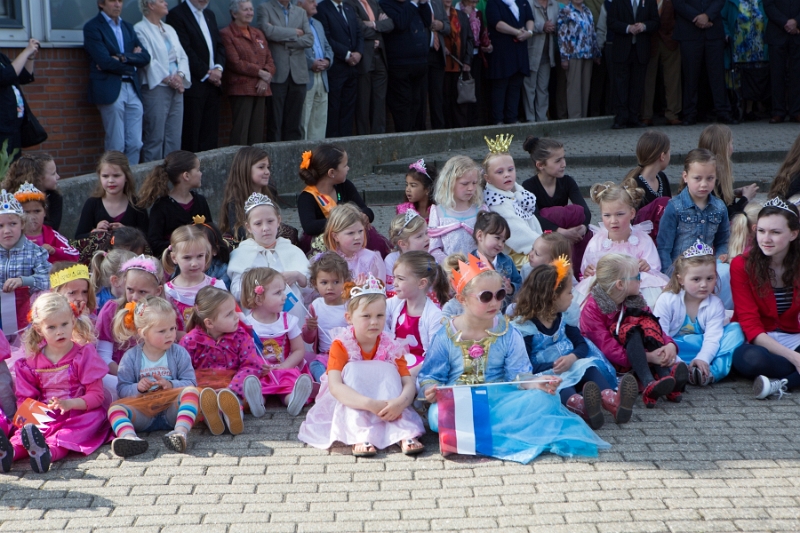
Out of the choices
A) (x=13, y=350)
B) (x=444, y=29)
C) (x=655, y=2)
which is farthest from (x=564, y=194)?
(x=655, y=2)

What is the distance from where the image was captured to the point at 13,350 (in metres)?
5.79

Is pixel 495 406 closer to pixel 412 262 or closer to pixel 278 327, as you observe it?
pixel 412 262

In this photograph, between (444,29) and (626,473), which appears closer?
(626,473)

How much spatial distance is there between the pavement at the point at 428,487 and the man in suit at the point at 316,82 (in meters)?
7.37

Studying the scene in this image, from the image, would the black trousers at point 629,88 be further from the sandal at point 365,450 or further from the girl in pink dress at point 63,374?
the girl in pink dress at point 63,374

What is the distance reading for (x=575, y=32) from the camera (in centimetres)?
1513

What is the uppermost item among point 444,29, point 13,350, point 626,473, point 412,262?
point 444,29

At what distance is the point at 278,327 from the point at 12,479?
73.9 inches

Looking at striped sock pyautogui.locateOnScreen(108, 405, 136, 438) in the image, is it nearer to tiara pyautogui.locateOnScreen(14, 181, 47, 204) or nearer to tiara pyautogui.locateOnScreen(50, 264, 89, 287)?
tiara pyautogui.locateOnScreen(50, 264, 89, 287)

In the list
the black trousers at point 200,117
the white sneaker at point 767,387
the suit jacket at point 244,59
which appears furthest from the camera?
the suit jacket at point 244,59

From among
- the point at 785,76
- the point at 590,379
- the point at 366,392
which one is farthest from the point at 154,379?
the point at 785,76

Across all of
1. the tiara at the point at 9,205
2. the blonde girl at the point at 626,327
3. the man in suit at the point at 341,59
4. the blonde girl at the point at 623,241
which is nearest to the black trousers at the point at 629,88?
the man in suit at the point at 341,59

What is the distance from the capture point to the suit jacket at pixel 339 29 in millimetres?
12008

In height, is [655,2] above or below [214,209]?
above
